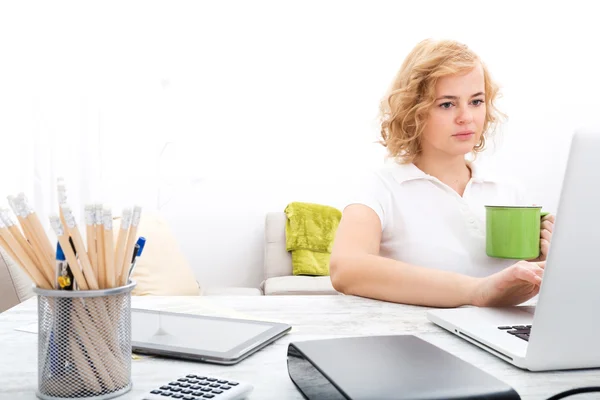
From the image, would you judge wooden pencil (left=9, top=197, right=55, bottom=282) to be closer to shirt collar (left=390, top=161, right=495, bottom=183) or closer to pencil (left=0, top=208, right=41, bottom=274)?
pencil (left=0, top=208, right=41, bottom=274)

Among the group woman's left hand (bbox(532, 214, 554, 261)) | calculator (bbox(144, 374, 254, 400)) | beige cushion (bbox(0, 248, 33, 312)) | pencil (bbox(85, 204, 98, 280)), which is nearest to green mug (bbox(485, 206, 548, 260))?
woman's left hand (bbox(532, 214, 554, 261))

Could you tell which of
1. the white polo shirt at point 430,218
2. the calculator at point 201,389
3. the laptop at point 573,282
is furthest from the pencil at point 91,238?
the white polo shirt at point 430,218

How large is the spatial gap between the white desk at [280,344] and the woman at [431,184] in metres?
0.22

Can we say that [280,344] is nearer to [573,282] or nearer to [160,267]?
[573,282]

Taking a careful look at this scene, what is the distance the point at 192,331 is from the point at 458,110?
0.94 meters

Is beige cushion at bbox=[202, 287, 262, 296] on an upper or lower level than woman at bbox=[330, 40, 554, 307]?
lower

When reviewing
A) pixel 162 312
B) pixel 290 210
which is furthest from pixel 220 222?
pixel 162 312

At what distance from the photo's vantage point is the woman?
1458 mm

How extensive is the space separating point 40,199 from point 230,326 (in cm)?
262

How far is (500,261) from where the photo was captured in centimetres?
145

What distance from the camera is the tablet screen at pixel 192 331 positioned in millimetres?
808

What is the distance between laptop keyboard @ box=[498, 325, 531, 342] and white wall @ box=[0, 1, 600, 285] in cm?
254

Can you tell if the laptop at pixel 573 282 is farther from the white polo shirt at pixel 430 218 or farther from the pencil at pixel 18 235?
the white polo shirt at pixel 430 218

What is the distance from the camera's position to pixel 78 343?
0.60 m
